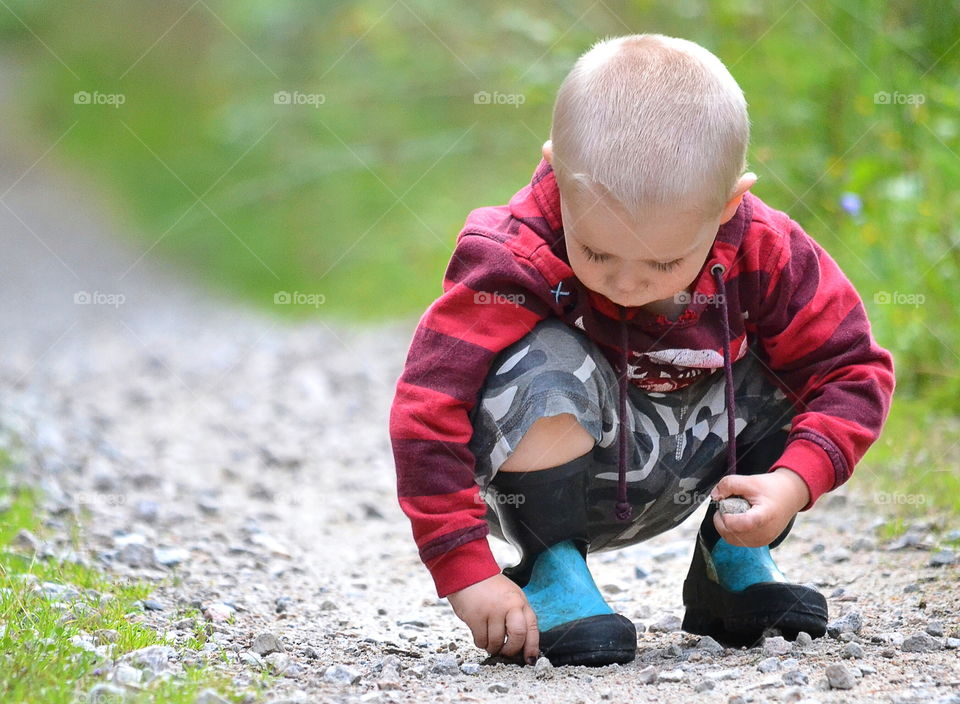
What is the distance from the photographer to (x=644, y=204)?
5.70 ft

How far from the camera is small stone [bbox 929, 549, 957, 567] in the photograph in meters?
2.46

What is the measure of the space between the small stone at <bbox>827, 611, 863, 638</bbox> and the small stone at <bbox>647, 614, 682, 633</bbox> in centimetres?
30

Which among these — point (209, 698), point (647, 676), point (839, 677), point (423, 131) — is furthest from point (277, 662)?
point (423, 131)

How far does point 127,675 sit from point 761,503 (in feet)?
3.32

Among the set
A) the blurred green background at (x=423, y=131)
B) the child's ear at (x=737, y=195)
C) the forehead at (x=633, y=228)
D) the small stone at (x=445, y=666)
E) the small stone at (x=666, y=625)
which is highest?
the blurred green background at (x=423, y=131)

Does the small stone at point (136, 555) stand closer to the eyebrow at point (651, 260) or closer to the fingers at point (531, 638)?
the fingers at point (531, 638)

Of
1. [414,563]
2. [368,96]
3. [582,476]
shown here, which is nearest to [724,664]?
[582,476]

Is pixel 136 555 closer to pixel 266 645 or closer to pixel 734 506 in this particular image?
pixel 266 645

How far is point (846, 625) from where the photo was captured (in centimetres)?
212

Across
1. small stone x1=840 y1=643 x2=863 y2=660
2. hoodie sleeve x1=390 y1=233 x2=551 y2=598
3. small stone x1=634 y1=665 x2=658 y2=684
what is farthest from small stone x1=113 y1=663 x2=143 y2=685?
small stone x1=840 y1=643 x2=863 y2=660

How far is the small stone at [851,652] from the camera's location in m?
1.90

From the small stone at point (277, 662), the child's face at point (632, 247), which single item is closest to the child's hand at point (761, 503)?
the child's face at point (632, 247)

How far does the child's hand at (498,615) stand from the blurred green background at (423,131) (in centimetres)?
137

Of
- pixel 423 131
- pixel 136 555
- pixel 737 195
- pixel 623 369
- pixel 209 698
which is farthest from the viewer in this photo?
pixel 423 131
